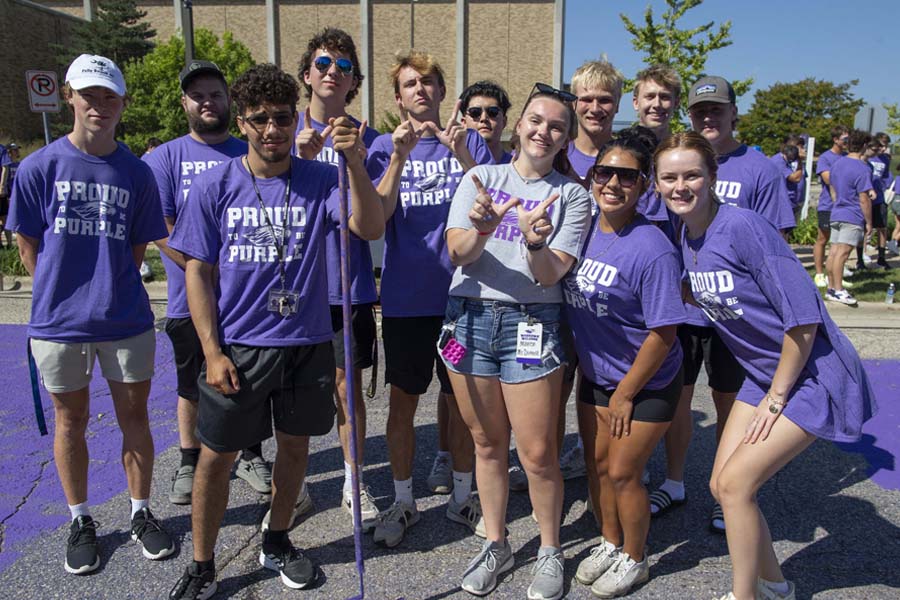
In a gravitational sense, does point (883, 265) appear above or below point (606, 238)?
below

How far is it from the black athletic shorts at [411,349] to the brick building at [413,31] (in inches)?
1450

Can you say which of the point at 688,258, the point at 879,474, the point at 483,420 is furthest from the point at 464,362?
the point at 879,474

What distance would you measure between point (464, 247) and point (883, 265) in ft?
36.9

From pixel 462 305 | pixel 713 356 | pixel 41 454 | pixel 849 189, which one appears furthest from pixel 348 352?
pixel 849 189

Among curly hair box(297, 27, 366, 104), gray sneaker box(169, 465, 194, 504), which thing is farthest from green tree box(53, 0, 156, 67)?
gray sneaker box(169, 465, 194, 504)

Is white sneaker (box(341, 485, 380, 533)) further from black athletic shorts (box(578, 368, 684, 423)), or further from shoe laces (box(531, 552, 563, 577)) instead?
black athletic shorts (box(578, 368, 684, 423))

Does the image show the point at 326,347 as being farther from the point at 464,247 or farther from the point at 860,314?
the point at 860,314

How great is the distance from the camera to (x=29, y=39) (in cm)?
3500

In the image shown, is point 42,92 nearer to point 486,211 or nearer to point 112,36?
point 486,211

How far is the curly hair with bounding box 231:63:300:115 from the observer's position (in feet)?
8.79

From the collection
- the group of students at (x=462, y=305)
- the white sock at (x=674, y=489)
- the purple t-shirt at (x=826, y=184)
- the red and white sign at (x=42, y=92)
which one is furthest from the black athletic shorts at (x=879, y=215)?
the red and white sign at (x=42, y=92)

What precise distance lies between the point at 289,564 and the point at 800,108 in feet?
146

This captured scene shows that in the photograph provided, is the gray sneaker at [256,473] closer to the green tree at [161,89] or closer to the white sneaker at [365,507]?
the white sneaker at [365,507]

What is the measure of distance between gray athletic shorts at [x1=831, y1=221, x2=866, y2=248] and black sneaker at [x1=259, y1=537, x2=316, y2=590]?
326 inches
